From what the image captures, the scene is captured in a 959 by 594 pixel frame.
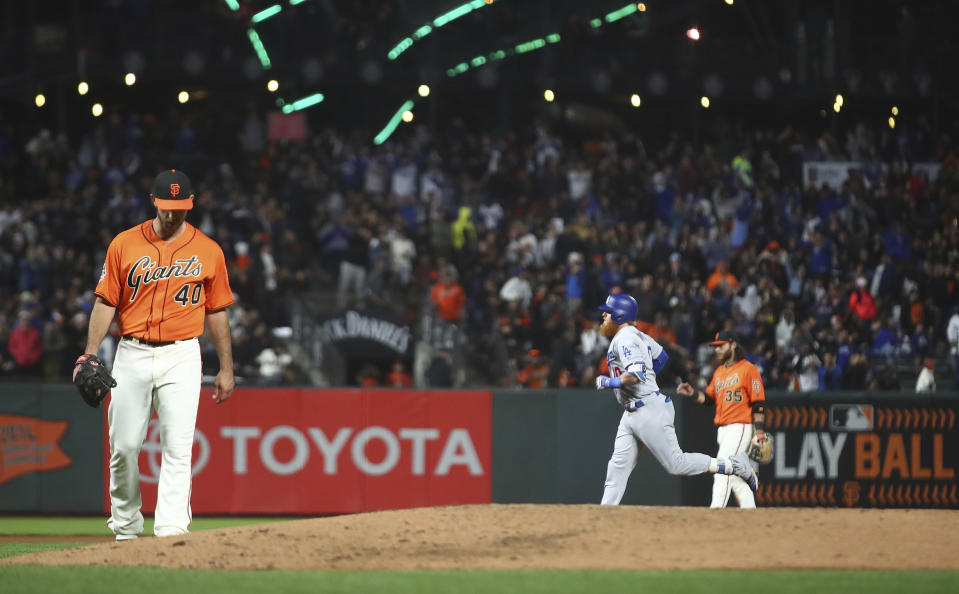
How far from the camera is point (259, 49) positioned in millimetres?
26672

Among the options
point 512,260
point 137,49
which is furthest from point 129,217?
point 512,260

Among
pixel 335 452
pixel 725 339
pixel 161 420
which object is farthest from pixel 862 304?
pixel 161 420

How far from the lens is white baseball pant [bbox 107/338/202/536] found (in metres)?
7.81

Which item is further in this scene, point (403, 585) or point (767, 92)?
point (767, 92)

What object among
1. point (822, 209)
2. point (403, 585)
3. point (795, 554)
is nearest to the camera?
point (403, 585)

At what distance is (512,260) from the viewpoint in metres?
21.9

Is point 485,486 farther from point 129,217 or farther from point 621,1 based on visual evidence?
point 621,1

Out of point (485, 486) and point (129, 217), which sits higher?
point (129, 217)

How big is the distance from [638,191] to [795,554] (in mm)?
18040

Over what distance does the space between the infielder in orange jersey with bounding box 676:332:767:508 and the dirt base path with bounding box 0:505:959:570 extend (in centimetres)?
340

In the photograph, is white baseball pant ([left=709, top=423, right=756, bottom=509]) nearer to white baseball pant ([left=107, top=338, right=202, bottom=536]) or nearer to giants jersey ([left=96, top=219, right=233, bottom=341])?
white baseball pant ([left=107, top=338, right=202, bottom=536])

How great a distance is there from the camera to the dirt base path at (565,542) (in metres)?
7.13

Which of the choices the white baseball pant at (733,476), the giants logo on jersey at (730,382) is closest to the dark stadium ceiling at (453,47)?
the giants logo on jersey at (730,382)

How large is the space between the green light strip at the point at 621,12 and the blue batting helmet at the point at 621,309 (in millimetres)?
20030
